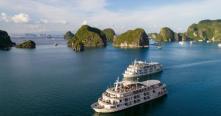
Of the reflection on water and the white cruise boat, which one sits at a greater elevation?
the white cruise boat

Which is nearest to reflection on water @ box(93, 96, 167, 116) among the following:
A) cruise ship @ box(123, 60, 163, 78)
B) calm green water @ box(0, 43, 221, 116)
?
calm green water @ box(0, 43, 221, 116)

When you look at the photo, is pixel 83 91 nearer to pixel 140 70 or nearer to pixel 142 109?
pixel 142 109

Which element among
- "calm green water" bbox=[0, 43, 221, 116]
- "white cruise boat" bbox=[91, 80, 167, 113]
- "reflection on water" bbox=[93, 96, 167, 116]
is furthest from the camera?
"calm green water" bbox=[0, 43, 221, 116]

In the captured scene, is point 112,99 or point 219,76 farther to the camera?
point 219,76

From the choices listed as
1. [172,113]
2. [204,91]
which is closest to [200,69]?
[204,91]

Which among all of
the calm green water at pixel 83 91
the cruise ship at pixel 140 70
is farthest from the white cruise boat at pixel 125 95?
the cruise ship at pixel 140 70

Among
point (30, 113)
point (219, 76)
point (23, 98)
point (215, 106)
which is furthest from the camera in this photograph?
point (219, 76)

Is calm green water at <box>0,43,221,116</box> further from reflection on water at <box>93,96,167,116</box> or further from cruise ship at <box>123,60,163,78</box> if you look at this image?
cruise ship at <box>123,60,163,78</box>

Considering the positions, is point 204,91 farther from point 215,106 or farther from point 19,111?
point 19,111

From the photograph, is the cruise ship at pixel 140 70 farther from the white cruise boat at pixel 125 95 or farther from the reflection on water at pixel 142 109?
the reflection on water at pixel 142 109
